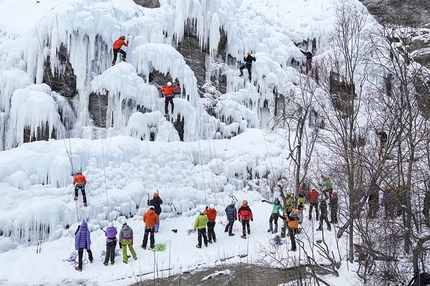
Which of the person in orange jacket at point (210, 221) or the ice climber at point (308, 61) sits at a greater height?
the ice climber at point (308, 61)

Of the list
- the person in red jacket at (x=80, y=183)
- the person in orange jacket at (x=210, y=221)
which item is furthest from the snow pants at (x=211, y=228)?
the person in red jacket at (x=80, y=183)

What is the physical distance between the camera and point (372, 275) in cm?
760

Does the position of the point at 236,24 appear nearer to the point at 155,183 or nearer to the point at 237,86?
the point at 237,86

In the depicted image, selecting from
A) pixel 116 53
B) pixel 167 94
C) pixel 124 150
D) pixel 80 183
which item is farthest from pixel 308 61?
pixel 80 183

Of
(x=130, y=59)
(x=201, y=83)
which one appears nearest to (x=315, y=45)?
(x=201, y=83)

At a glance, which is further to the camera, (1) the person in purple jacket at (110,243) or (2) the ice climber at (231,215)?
(2) the ice climber at (231,215)

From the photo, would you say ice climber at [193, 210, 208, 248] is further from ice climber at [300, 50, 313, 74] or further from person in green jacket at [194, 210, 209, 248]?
ice climber at [300, 50, 313, 74]

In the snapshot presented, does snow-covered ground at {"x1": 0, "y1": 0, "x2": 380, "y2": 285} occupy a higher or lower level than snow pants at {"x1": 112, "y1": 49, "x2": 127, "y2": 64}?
lower

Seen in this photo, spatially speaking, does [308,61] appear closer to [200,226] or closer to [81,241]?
[200,226]

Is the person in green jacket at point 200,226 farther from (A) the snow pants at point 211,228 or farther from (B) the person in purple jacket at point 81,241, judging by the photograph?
(B) the person in purple jacket at point 81,241

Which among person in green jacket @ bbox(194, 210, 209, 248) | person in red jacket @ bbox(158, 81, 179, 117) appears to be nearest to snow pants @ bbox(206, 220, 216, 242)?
person in green jacket @ bbox(194, 210, 209, 248)

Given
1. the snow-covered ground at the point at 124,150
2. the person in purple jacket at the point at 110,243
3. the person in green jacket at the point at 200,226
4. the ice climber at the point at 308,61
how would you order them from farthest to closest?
the ice climber at the point at 308,61
the person in green jacket at the point at 200,226
the snow-covered ground at the point at 124,150
the person in purple jacket at the point at 110,243

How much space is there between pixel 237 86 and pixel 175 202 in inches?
273

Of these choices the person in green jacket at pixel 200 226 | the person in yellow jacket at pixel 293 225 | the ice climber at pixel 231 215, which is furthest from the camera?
the ice climber at pixel 231 215
